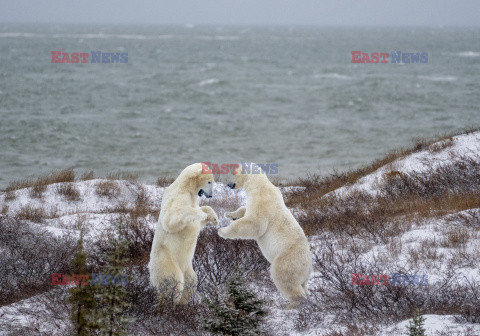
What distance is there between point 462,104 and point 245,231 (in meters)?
34.8

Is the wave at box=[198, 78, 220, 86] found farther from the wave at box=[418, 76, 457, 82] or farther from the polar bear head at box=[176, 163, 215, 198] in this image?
the polar bear head at box=[176, 163, 215, 198]

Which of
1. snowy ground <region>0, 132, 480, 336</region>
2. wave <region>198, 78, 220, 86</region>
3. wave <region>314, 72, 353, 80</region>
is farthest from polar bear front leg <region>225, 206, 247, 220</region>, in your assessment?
wave <region>314, 72, 353, 80</region>

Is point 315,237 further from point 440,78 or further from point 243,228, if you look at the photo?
point 440,78

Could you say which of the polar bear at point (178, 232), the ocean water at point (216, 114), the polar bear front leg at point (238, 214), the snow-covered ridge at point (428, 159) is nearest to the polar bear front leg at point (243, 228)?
the polar bear at point (178, 232)

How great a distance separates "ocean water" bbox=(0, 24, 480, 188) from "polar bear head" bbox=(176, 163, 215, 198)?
11.4m

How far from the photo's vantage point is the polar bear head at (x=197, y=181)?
4.57 m

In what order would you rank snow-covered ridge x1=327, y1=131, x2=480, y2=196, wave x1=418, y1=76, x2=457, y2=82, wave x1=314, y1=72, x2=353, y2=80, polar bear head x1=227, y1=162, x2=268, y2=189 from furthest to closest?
wave x1=314, y1=72, x2=353, y2=80 < wave x1=418, y1=76, x2=457, y2=82 < snow-covered ridge x1=327, y1=131, x2=480, y2=196 < polar bear head x1=227, y1=162, x2=268, y2=189

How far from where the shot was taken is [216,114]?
112 feet

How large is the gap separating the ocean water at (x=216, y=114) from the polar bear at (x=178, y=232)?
11.2 metres

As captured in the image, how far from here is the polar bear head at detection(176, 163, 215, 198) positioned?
15.0 ft

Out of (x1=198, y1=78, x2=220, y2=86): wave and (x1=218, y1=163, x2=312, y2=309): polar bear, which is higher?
(x1=218, y1=163, x2=312, y2=309): polar bear

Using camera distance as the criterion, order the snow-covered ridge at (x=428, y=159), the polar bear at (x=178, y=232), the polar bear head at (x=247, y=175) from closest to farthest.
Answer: the polar bear at (x=178, y=232) < the polar bear head at (x=247, y=175) < the snow-covered ridge at (x=428, y=159)

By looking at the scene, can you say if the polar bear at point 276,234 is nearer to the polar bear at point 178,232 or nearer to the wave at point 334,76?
the polar bear at point 178,232

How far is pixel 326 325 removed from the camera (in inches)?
188
